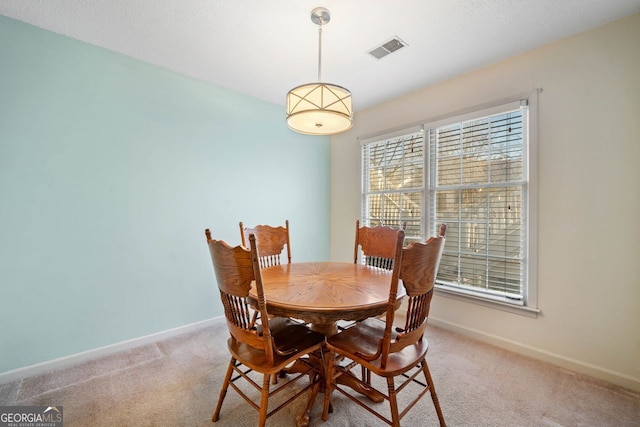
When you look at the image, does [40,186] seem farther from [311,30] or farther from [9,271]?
[311,30]

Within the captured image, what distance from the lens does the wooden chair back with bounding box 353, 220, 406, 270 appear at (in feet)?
7.97

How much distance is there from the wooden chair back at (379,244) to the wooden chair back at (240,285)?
1359mm

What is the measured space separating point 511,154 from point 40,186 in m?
3.88

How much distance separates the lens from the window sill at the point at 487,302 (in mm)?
2400

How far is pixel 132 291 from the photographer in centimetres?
254

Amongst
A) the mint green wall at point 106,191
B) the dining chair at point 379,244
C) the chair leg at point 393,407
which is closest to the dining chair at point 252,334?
the chair leg at point 393,407

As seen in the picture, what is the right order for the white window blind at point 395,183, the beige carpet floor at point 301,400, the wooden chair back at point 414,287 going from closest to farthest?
the wooden chair back at point 414,287, the beige carpet floor at point 301,400, the white window blind at point 395,183

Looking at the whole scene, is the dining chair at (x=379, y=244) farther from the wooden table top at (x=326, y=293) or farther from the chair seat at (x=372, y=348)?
the chair seat at (x=372, y=348)

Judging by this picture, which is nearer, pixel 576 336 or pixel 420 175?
pixel 576 336

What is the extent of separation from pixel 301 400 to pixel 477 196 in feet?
7.70

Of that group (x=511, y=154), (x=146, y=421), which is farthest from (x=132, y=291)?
(x=511, y=154)

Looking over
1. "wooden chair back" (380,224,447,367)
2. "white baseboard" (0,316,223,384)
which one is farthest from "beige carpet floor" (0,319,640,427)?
"wooden chair back" (380,224,447,367)

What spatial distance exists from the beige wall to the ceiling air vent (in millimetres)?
995

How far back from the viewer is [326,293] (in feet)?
5.19
